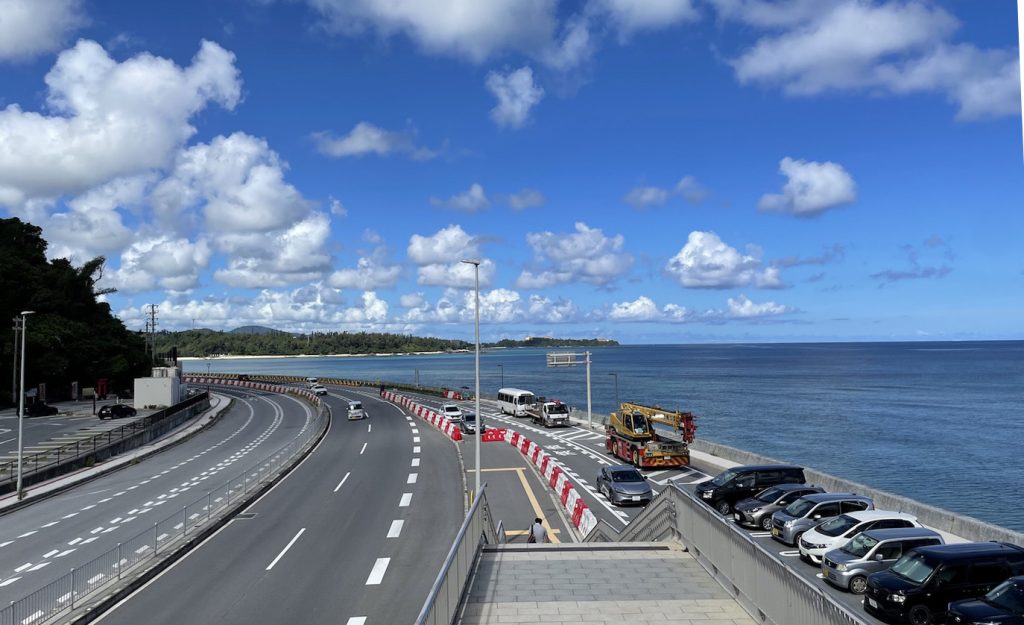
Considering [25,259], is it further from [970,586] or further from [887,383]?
[887,383]

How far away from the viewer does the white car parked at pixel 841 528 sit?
62.3 feet

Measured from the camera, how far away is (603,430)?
54.3 meters

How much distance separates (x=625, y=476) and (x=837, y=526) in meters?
11.0

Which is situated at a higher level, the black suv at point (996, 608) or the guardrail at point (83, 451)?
the black suv at point (996, 608)

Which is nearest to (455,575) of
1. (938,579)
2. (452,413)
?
(938,579)

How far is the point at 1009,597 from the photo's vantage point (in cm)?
1236

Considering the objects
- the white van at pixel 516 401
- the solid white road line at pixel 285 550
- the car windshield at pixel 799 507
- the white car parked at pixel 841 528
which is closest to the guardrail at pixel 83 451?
the solid white road line at pixel 285 550

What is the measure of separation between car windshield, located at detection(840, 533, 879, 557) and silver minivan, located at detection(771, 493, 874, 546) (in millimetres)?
3305

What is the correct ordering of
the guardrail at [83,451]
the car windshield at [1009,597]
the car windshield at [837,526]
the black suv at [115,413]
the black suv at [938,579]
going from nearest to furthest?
the car windshield at [1009,597] → the black suv at [938,579] → the car windshield at [837,526] → the guardrail at [83,451] → the black suv at [115,413]

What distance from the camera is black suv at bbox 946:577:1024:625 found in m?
11.9

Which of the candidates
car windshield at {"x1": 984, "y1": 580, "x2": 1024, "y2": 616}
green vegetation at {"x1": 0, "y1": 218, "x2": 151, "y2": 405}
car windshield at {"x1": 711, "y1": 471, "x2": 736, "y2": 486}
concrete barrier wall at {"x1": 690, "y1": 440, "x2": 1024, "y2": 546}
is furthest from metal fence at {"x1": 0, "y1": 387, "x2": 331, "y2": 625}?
green vegetation at {"x1": 0, "y1": 218, "x2": 151, "y2": 405}

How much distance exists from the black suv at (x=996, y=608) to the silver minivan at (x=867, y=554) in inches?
160

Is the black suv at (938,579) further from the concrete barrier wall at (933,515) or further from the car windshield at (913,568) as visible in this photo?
the concrete barrier wall at (933,515)

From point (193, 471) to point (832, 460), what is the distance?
47.3 metres
